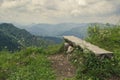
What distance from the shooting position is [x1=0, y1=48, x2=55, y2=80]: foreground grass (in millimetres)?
13703

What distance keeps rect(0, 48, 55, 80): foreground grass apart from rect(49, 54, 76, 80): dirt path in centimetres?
34

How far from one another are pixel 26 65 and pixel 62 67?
2105mm

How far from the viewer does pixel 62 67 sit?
15.4 metres

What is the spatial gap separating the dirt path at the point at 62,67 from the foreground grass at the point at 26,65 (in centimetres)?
34

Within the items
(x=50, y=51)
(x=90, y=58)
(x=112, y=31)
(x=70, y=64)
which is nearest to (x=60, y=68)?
(x=70, y=64)

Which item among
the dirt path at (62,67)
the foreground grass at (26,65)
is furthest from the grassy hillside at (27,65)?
the dirt path at (62,67)

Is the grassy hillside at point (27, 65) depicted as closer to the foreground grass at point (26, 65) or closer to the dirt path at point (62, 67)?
the foreground grass at point (26, 65)

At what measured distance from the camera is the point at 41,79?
13195mm

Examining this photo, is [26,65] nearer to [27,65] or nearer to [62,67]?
[27,65]

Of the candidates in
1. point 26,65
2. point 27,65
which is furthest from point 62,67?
point 26,65

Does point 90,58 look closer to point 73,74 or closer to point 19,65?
point 73,74

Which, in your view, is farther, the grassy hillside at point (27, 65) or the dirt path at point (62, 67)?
the dirt path at point (62, 67)

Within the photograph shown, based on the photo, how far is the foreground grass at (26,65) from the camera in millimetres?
13703

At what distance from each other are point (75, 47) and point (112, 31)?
4.41m
